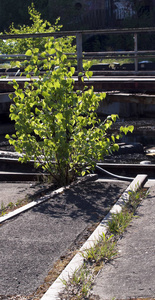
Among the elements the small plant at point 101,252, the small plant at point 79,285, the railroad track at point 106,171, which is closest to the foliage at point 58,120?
the railroad track at point 106,171

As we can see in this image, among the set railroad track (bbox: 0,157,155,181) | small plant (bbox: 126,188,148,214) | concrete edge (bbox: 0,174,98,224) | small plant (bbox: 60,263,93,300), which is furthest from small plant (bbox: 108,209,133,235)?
railroad track (bbox: 0,157,155,181)

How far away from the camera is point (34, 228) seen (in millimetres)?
5113

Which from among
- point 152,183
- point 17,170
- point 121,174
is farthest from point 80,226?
point 17,170

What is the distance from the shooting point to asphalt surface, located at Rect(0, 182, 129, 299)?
396 centimetres

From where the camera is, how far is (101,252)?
4.24m

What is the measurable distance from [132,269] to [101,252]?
38 centimetres

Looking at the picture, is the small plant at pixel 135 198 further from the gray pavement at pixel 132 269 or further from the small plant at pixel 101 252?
the small plant at pixel 101 252

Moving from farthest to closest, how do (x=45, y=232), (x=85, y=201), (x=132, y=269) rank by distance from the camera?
1. (x=85, y=201)
2. (x=45, y=232)
3. (x=132, y=269)

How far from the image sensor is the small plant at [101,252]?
418cm

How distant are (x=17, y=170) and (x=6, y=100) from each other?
6195 mm

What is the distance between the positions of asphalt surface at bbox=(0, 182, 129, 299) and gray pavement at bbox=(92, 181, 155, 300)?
51cm

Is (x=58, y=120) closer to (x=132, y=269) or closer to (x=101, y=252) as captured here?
(x=101, y=252)

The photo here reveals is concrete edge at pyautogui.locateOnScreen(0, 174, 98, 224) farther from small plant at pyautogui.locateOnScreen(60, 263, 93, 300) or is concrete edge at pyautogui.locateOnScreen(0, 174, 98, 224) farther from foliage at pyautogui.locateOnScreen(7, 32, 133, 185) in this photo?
small plant at pyautogui.locateOnScreen(60, 263, 93, 300)

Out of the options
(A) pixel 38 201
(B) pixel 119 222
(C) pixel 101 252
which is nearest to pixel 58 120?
(A) pixel 38 201
